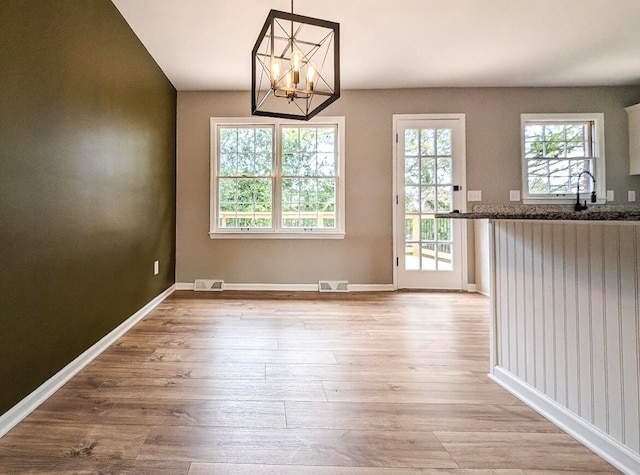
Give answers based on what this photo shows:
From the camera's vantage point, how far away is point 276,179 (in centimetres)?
394

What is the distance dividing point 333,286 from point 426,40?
9.03 feet

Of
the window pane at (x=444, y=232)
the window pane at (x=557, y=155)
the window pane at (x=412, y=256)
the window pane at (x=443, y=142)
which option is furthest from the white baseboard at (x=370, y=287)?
the window pane at (x=557, y=155)

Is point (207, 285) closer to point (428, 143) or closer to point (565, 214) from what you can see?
point (428, 143)

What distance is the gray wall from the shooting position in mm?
3932

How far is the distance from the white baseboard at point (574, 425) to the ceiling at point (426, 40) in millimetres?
2659

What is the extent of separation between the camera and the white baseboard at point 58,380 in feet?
4.34

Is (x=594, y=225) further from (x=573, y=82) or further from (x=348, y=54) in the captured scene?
(x=573, y=82)

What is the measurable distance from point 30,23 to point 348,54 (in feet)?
8.04

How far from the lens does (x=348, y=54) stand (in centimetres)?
313

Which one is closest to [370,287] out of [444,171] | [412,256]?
[412,256]

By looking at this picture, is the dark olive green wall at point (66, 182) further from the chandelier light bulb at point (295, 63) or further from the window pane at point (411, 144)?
the window pane at point (411, 144)

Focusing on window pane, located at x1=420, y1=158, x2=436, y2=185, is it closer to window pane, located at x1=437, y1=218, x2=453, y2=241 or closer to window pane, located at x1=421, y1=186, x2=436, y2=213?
window pane, located at x1=421, y1=186, x2=436, y2=213

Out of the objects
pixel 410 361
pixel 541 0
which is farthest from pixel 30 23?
pixel 541 0

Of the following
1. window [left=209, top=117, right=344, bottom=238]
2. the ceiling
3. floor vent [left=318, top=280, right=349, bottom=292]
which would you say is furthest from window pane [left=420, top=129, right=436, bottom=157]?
floor vent [left=318, top=280, right=349, bottom=292]
